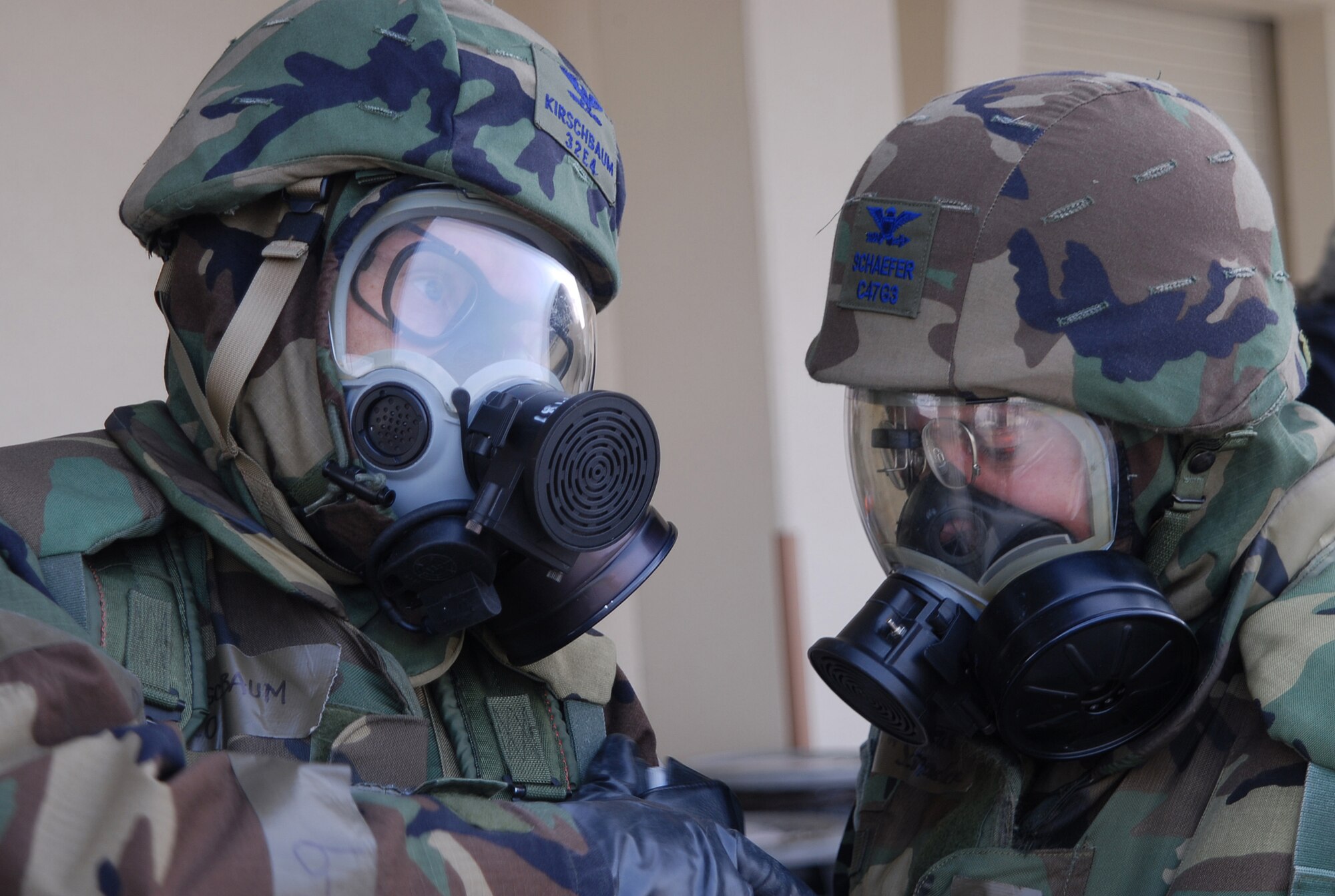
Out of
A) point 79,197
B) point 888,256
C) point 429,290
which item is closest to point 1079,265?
point 888,256

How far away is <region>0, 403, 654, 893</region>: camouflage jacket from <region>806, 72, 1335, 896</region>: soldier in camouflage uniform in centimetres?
63

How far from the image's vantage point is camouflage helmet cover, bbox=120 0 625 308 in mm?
1634

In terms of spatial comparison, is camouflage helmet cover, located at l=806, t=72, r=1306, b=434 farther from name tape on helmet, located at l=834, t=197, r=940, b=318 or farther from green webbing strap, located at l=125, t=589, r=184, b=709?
green webbing strap, located at l=125, t=589, r=184, b=709

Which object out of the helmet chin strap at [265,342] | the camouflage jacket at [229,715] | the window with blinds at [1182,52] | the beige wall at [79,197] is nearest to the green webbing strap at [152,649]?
the camouflage jacket at [229,715]

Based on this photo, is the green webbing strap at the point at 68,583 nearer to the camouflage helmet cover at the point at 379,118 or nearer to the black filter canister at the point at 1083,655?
the camouflage helmet cover at the point at 379,118

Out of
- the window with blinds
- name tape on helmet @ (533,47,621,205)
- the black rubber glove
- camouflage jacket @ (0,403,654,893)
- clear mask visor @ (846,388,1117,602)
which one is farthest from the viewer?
the window with blinds

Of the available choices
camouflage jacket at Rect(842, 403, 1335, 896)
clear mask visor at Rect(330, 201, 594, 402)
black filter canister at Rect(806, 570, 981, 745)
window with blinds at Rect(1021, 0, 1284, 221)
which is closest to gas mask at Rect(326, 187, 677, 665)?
clear mask visor at Rect(330, 201, 594, 402)

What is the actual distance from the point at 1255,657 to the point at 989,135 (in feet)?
2.49

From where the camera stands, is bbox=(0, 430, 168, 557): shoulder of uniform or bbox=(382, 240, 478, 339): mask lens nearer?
bbox=(0, 430, 168, 557): shoulder of uniform

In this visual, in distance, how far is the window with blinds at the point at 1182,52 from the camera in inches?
222

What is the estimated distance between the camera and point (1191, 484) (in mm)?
1602

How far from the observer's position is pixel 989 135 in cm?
173

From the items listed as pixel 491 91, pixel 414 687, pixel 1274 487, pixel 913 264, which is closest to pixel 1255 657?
pixel 1274 487

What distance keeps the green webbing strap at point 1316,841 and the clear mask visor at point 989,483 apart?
403 millimetres
